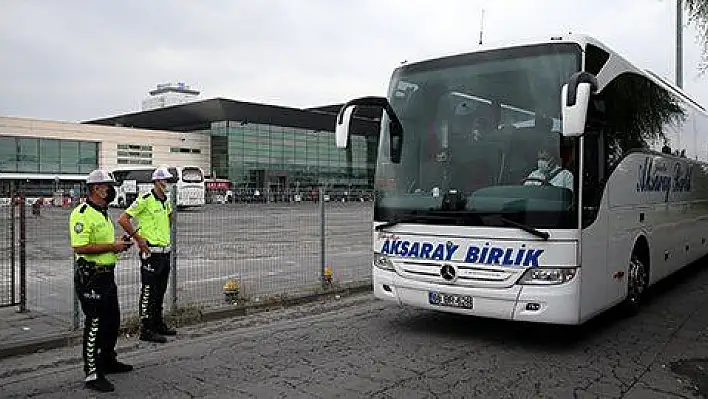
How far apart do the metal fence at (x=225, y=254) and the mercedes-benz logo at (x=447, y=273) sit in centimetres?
351

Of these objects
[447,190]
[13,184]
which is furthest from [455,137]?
[13,184]

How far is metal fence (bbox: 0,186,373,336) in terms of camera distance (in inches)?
350

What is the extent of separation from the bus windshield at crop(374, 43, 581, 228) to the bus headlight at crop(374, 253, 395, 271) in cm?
48

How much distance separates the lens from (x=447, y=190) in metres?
6.77

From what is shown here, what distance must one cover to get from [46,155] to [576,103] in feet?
250

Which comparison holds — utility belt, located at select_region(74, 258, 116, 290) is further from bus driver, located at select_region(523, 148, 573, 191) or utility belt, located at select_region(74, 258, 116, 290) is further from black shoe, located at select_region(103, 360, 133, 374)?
bus driver, located at select_region(523, 148, 573, 191)

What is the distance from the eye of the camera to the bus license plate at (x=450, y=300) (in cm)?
656

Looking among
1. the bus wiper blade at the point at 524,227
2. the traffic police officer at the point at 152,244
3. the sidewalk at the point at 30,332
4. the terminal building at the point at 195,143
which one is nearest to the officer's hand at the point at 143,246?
the traffic police officer at the point at 152,244

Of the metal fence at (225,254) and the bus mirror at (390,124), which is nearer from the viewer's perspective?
the bus mirror at (390,124)

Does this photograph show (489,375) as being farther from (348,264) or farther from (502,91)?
(348,264)

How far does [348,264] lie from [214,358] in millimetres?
7664

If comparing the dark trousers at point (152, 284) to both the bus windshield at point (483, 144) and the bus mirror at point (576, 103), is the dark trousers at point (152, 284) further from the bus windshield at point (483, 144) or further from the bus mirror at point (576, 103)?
the bus mirror at point (576, 103)

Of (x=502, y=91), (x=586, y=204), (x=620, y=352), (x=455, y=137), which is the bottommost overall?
(x=620, y=352)

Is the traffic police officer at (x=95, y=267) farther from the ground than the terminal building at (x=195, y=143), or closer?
closer
